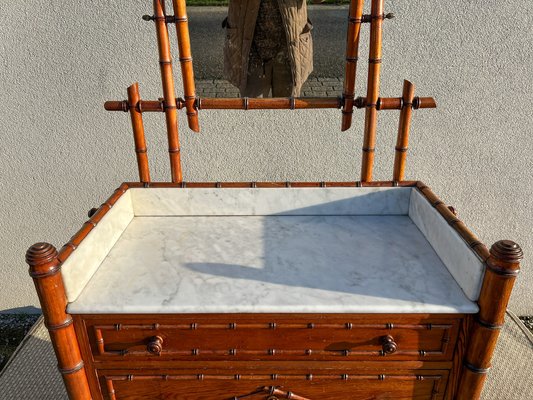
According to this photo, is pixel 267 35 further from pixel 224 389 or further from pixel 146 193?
pixel 224 389

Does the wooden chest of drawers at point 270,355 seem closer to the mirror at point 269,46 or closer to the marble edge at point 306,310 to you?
the marble edge at point 306,310

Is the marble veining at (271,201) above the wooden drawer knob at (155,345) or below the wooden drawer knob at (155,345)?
above

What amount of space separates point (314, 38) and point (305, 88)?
6.6 inches

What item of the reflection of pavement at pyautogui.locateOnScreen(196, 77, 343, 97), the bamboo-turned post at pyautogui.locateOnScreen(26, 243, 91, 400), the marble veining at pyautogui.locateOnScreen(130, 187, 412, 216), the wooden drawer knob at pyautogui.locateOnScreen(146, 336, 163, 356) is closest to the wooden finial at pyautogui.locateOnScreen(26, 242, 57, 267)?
the bamboo-turned post at pyautogui.locateOnScreen(26, 243, 91, 400)

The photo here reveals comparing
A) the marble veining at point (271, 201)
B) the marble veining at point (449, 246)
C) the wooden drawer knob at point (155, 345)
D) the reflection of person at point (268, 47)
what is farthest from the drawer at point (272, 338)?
the reflection of person at point (268, 47)

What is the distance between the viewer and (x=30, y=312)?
2236mm

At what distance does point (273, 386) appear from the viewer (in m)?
1.05

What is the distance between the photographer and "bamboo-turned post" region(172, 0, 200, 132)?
1225 millimetres

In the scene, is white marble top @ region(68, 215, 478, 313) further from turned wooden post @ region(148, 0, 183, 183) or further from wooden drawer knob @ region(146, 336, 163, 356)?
turned wooden post @ region(148, 0, 183, 183)

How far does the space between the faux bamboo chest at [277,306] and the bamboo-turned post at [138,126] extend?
0.15m

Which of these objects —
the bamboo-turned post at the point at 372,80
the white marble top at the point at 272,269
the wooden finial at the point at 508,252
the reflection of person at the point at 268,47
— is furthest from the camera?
the reflection of person at the point at 268,47

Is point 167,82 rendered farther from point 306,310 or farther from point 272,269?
point 306,310

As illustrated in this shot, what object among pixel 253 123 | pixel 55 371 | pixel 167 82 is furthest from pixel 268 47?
pixel 55 371

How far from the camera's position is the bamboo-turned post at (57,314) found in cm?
89
